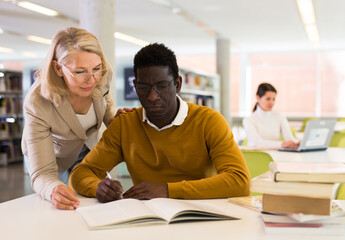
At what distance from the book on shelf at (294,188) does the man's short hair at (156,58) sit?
678mm

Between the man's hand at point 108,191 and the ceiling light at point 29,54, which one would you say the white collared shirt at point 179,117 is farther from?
the ceiling light at point 29,54

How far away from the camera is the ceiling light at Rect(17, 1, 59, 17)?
6.50 meters

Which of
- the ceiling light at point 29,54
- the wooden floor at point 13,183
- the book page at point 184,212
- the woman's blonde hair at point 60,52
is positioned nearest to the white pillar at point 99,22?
the wooden floor at point 13,183

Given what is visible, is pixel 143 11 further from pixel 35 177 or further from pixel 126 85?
pixel 35 177

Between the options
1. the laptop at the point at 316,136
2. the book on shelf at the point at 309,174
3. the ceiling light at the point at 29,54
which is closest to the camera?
the book on shelf at the point at 309,174

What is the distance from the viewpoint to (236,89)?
12875 millimetres

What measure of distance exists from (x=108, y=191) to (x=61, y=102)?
0.54 metres

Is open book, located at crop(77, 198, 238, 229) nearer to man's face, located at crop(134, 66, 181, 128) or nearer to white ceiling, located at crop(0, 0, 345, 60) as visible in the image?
man's face, located at crop(134, 66, 181, 128)

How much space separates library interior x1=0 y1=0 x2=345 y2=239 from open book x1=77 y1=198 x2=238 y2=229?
1 cm

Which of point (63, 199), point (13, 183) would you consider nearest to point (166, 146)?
point (63, 199)

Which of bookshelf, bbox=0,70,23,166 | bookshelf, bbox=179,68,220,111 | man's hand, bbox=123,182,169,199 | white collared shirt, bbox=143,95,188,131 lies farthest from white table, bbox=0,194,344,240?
bookshelf, bbox=0,70,23,166

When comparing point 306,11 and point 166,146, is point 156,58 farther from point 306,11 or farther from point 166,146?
point 306,11

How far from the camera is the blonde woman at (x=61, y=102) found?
1622 mm

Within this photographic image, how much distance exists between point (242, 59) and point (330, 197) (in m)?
11.9
